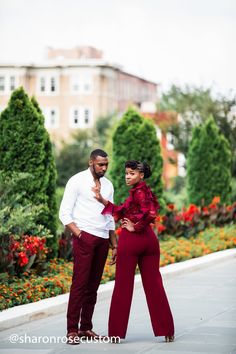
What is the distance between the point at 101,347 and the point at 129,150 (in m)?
14.0


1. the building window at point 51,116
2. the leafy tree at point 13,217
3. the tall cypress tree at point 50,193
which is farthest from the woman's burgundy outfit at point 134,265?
the building window at point 51,116

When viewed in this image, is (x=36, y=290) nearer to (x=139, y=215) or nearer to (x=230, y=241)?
(x=139, y=215)

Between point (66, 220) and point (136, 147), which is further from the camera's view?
point (136, 147)

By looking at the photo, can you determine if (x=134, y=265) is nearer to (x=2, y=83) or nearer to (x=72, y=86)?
(x=2, y=83)

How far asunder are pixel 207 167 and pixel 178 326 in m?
18.0

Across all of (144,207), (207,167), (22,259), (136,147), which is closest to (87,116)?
(207,167)

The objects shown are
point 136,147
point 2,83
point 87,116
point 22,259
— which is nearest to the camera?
point 22,259

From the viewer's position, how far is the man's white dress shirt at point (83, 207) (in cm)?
962

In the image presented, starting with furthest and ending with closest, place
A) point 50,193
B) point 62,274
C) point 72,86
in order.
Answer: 1. point 72,86
2. point 50,193
3. point 62,274

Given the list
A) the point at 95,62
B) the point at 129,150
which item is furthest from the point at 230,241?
the point at 95,62

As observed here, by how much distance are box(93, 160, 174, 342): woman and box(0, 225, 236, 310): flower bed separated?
2.39 m

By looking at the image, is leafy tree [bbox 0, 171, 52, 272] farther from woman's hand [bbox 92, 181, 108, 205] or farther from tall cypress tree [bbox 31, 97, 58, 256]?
woman's hand [bbox 92, 181, 108, 205]

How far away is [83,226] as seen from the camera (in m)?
9.63

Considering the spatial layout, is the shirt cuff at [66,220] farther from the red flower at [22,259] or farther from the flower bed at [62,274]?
the red flower at [22,259]
